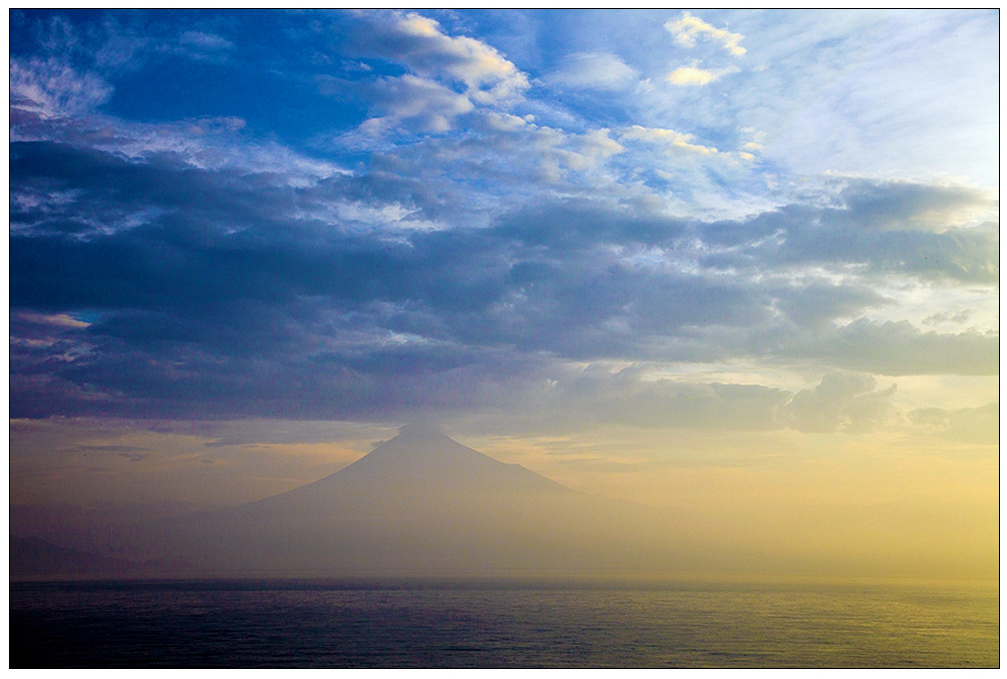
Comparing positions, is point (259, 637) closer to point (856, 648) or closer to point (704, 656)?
point (704, 656)

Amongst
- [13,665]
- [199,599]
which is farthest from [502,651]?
[199,599]

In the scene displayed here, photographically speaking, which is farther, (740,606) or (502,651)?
(740,606)

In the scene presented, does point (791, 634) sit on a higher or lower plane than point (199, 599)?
higher

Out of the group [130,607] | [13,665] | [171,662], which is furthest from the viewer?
[130,607]

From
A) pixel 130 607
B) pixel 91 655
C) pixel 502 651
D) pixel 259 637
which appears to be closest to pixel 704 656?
pixel 502 651

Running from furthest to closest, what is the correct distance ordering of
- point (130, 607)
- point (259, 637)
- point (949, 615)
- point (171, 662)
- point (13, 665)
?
point (130, 607), point (949, 615), point (259, 637), point (13, 665), point (171, 662)

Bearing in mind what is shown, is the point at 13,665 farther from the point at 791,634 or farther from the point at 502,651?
the point at 791,634
